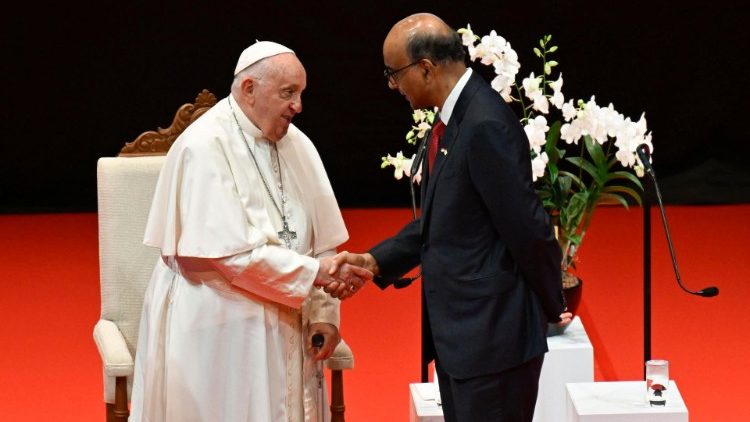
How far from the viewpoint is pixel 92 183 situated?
25.4 ft

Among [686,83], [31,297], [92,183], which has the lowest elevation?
[31,297]

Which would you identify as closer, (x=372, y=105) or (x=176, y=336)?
(x=176, y=336)

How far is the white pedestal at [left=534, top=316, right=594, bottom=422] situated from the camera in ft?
14.4

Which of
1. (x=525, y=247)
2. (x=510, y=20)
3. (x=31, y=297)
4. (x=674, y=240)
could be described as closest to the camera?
(x=525, y=247)

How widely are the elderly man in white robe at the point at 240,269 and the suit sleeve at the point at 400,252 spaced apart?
8 centimetres

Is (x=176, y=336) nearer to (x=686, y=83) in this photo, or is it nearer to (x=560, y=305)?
(x=560, y=305)

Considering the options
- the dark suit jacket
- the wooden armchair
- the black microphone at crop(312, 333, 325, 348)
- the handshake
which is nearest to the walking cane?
the black microphone at crop(312, 333, 325, 348)

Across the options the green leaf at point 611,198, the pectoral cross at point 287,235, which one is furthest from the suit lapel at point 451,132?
the green leaf at point 611,198

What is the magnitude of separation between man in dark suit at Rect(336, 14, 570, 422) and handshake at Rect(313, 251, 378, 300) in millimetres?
405

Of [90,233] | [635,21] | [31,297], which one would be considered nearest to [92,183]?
[90,233]

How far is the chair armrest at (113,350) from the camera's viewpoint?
3.70 m

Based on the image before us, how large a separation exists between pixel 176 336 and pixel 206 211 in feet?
1.25

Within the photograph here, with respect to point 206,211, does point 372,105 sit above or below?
above

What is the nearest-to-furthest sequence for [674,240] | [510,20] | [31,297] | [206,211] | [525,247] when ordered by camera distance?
[525,247] < [206,211] < [31,297] < [674,240] < [510,20]
